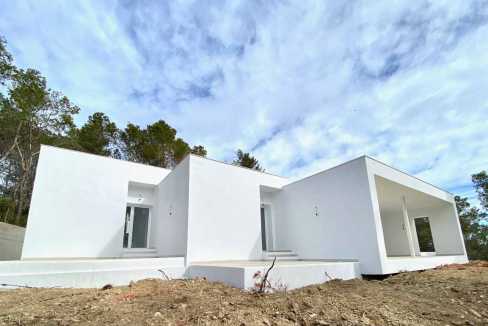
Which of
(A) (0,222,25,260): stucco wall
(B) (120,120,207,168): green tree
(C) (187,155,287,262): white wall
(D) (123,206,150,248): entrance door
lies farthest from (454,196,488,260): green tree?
(A) (0,222,25,260): stucco wall

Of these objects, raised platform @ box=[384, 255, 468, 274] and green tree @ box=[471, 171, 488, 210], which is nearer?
raised platform @ box=[384, 255, 468, 274]

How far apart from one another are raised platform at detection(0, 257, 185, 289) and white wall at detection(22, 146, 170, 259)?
2.68 meters

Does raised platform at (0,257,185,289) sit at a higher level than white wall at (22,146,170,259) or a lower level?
lower

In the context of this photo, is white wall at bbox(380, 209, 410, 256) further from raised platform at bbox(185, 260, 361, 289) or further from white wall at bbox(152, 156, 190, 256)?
white wall at bbox(152, 156, 190, 256)

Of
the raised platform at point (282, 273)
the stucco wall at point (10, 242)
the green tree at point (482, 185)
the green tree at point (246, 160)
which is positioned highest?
the green tree at point (246, 160)

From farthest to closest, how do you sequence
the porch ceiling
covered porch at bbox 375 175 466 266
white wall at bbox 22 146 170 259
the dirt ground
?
the porch ceiling → covered porch at bbox 375 175 466 266 → white wall at bbox 22 146 170 259 → the dirt ground

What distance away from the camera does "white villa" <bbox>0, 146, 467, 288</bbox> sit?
18.4 ft

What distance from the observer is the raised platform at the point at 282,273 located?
15.1 ft

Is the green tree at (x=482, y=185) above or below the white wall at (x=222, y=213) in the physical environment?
above

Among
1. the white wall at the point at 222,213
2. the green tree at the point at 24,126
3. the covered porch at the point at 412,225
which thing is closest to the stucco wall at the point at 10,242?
the green tree at the point at 24,126

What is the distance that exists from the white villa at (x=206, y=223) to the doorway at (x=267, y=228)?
0.13 ft

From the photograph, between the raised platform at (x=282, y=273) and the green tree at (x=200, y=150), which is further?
the green tree at (x=200, y=150)

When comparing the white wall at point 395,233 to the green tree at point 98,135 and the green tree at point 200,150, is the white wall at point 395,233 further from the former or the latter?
the green tree at point 98,135

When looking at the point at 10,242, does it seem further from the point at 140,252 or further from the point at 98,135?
the point at 98,135
